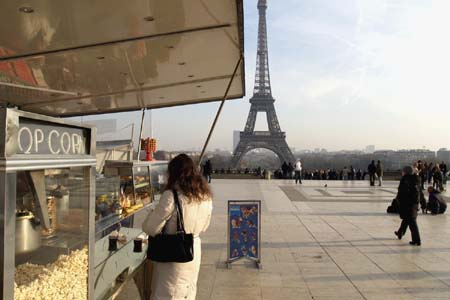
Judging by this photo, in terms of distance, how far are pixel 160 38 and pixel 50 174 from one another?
283cm

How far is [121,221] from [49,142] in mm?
2709

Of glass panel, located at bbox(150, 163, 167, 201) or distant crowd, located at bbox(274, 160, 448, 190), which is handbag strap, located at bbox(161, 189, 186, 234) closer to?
glass panel, located at bbox(150, 163, 167, 201)

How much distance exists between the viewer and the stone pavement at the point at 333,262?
5.20m

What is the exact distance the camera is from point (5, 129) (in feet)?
5.67

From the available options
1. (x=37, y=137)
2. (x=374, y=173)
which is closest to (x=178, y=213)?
(x=37, y=137)

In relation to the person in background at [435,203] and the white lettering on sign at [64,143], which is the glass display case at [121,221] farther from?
the person in background at [435,203]

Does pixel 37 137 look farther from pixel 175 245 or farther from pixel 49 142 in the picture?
pixel 175 245

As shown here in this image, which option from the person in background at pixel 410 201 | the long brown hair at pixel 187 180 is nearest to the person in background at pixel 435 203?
the person in background at pixel 410 201

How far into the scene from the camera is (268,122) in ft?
208

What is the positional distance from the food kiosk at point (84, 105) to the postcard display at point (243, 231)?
121cm

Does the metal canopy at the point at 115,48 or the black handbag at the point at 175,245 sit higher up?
the metal canopy at the point at 115,48

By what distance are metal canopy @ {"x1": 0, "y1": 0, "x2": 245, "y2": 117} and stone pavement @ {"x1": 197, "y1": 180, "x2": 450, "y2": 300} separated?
9.58ft

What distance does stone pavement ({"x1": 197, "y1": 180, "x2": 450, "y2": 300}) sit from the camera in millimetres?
5195

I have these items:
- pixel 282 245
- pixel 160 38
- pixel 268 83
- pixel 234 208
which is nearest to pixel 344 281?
pixel 234 208
